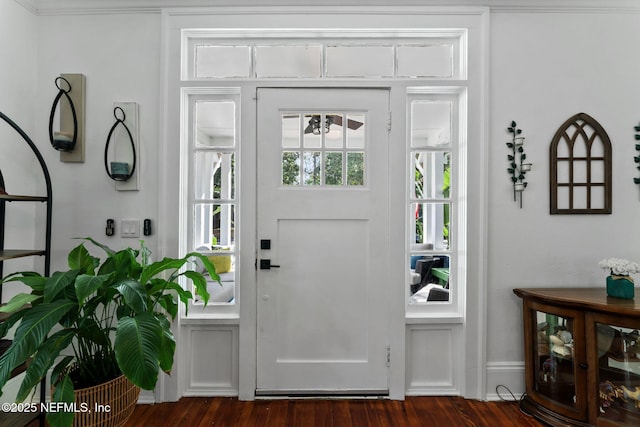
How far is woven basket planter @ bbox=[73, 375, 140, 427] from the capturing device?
57.6 inches

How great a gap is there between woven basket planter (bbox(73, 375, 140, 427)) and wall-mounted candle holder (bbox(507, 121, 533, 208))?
2.41 meters

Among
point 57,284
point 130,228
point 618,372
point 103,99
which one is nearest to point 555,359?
point 618,372

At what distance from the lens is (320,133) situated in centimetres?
219

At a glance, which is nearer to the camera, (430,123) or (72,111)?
(72,111)

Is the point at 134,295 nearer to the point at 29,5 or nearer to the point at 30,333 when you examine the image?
the point at 30,333

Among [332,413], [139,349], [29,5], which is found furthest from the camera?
[29,5]

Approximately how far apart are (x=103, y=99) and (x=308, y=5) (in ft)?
4.80

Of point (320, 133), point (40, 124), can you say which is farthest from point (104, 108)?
point (320, 133)

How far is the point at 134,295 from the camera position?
1.37m

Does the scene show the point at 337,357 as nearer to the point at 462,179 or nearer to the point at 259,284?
the point at 259,284

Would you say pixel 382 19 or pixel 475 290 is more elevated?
pixel 382 19

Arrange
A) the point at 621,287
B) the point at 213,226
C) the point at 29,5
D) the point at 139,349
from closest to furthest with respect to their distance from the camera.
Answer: the point at 139,349, the point at 621,287, the point at 29,5, the point at 213,226

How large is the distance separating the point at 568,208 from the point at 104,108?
309 cm

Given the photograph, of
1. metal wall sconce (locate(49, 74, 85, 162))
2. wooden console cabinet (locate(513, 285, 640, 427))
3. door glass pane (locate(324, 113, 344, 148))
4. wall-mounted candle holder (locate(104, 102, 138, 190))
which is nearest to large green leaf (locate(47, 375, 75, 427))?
wall-mounted candle holder (locate(104, 102, 138, 190))
